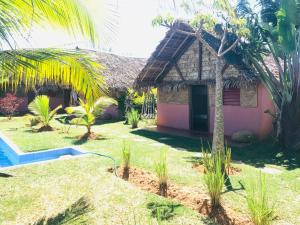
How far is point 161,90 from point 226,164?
885cm

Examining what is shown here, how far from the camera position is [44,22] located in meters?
4.41

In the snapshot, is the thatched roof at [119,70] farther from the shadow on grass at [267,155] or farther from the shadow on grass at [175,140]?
the shadow on grass at [267,155]

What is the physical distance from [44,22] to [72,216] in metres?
2.97

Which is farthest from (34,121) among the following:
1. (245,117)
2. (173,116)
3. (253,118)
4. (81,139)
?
(253,118)

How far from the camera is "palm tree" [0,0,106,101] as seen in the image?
13.1ft

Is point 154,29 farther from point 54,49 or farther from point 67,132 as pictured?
point 67,132

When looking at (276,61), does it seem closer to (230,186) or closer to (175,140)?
(175,140)

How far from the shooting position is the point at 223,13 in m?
7.00

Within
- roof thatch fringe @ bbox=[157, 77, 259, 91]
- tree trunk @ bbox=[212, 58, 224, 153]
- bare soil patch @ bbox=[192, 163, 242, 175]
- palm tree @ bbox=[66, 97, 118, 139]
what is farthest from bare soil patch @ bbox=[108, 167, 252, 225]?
roof thatch fringe @ bbox=[157, 77, 259, 91]

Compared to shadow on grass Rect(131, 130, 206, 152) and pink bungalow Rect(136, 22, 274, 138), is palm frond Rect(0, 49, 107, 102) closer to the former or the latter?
shadow on grass Rect(131, 130, 206, 152)

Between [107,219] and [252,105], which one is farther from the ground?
[252,105]

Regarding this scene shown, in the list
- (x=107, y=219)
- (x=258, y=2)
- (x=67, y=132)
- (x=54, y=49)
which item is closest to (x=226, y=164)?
(x=107, y=219)

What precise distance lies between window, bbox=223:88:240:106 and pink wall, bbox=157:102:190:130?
7.35ft

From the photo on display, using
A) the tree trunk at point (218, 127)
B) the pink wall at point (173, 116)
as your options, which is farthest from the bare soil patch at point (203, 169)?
the pink wall at point (173, 116)
